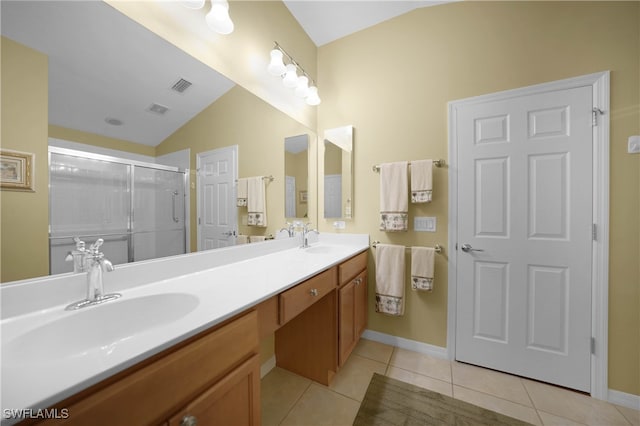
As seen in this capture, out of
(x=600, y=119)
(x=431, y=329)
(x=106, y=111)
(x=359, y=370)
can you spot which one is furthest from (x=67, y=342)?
(x=600, y=119)

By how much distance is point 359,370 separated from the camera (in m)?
1.70

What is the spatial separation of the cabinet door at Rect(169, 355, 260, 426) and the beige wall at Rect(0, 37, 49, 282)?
0.68 meters

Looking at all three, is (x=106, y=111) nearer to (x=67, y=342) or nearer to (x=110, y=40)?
(x=110, y=40)

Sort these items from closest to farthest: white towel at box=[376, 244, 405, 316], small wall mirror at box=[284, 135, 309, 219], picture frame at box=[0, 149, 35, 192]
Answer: picture frame at box=[0, 149, 35, 192] → white towel at box=[376, 244, 405, 316] → small wall mirror at box=[284, 135, 309, 219]

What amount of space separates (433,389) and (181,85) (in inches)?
92.3

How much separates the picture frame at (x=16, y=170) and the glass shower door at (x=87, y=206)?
48mm

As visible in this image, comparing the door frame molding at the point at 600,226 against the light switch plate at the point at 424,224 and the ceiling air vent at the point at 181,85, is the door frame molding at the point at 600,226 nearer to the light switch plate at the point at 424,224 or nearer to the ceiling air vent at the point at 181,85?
the light switch plate at the point at 424,224

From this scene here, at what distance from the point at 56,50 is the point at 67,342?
937mm

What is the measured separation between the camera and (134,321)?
789 mm

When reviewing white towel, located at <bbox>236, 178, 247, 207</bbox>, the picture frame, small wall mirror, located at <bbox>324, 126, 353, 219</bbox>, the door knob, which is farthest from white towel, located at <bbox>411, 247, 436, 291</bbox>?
the picture frame

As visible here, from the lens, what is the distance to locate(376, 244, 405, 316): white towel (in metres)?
1.90

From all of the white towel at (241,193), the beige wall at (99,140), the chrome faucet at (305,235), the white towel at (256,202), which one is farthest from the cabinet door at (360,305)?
the beige wall at (99,140)

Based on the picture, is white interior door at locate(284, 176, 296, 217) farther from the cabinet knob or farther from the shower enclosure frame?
the cabinet knob

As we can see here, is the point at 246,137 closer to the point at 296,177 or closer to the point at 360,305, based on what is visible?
the point at 296,177
